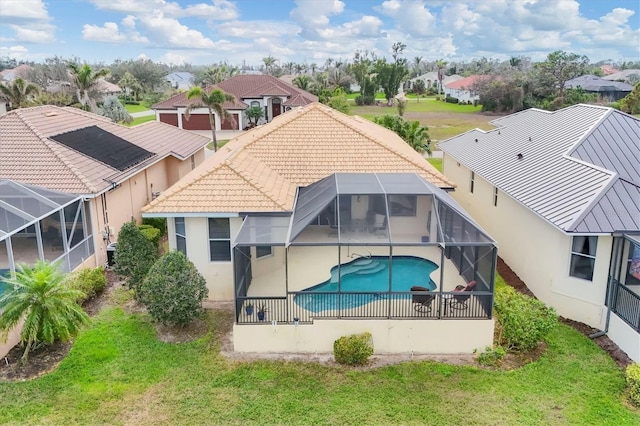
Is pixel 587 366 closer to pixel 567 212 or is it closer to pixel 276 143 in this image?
pixel 567 212

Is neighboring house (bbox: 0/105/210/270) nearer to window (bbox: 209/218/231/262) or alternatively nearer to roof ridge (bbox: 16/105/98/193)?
roof ridge (bbox: 16/105/98/193)

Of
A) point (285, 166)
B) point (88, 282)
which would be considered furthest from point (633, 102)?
point (88, 282)

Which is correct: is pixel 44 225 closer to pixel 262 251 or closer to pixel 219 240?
pixel 219 240

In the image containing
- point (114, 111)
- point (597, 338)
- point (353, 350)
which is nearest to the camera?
point (353, 350)

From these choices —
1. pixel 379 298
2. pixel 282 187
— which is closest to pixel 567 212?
pixel 379 298

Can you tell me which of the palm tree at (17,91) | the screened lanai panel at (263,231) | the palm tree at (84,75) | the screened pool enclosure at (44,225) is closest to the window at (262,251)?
the screened lanai panel at (263,231)

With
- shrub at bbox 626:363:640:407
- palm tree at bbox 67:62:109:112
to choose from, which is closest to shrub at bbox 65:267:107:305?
shrub at bbox 626:363:640:407
